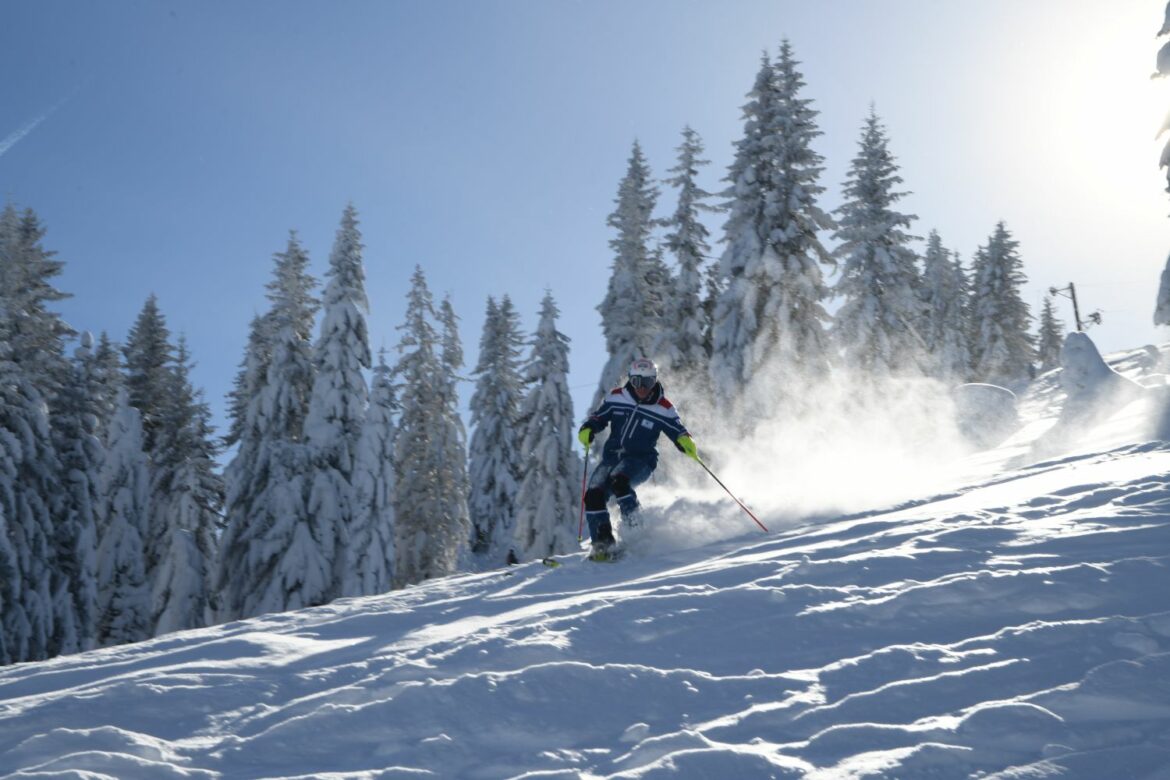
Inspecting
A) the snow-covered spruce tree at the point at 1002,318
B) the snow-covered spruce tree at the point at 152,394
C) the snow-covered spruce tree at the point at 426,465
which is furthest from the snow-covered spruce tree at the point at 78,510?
the snow-covered spruce tree at the point at 1002,318

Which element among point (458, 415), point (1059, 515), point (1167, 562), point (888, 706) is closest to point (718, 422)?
point (458, 415)

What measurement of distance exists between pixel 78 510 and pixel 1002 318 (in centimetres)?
4616

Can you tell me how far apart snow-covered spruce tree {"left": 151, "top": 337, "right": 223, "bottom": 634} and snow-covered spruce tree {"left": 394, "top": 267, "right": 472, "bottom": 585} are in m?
8.30

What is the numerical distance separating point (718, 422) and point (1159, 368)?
37.7ft

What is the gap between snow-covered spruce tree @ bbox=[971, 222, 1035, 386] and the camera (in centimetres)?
4516

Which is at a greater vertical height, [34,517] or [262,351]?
[262,351]

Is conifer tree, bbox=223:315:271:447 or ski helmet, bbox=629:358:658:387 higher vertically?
conifer tree, bbox=223:315:271:447

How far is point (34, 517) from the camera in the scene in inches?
787

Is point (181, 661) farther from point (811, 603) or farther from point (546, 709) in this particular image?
point (811, 603)

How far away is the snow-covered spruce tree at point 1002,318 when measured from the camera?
45156 mm

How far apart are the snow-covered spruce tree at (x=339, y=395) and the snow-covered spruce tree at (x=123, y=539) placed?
6.19 meters

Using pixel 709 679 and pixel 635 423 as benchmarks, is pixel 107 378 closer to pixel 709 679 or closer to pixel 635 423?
pixel 635 423

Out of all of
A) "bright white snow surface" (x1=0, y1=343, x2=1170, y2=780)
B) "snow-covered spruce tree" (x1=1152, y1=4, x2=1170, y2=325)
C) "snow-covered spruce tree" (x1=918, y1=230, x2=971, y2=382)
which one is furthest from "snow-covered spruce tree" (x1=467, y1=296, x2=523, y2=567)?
"bright white snow surface" (x1=0, y1=343, x2=1170, y2=780)

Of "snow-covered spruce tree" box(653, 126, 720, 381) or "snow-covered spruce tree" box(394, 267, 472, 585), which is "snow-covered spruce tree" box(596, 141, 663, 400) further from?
"snow-covered spruce tree" box(394, 267, 472, 585)
